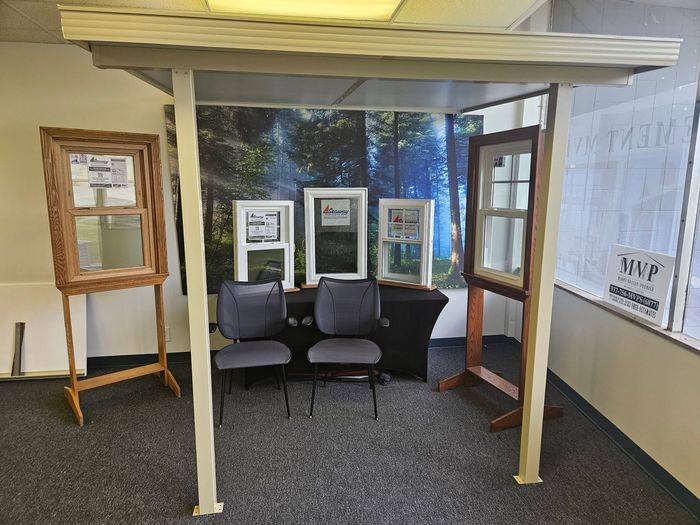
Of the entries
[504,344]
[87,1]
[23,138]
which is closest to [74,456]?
[23,138]

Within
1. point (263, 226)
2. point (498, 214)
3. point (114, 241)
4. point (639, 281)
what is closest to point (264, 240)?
point (263, 226)

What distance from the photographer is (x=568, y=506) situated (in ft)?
7.39

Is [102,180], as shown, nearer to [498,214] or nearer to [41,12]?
[41,12]

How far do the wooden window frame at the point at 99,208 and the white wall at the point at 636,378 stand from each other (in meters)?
3.10

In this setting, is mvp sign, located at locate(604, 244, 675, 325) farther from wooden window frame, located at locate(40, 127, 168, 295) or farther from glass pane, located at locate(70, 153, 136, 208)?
glass pane, located at locate(70, 153, 136, 208)

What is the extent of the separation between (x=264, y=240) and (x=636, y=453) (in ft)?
9.52

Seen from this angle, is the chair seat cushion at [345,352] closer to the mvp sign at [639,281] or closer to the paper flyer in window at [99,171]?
the mvp sign at [639,281]

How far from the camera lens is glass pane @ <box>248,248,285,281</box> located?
145 inches

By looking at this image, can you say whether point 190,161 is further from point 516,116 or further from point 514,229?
point 516,116

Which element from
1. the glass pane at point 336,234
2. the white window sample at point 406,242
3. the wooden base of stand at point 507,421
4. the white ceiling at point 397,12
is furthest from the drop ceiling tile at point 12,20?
the wooden base of stand at point 507,421

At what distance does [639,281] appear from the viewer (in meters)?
2.67

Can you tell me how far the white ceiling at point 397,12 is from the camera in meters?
2.67

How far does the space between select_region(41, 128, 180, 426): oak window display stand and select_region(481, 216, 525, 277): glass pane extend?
2385 millimetres

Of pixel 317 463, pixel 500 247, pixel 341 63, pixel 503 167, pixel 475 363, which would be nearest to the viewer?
pixel 341 63
